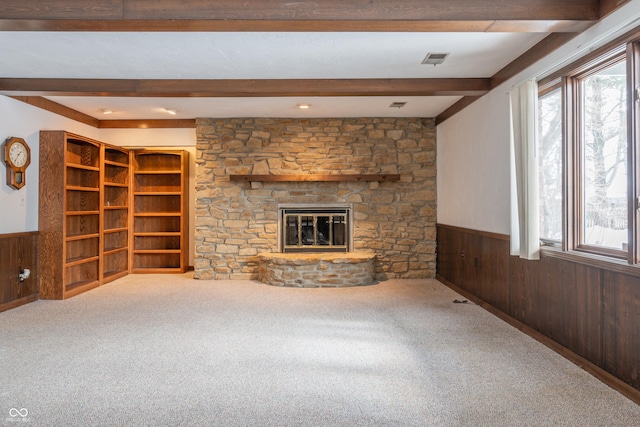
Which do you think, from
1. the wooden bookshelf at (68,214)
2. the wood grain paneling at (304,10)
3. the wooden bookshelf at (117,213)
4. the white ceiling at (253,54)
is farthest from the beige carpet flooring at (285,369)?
the white ceiling at (253,54)

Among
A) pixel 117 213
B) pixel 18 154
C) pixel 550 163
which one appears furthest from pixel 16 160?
pixel 550 163

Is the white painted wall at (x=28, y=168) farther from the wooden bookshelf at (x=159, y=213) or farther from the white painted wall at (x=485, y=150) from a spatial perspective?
the white painted wall at (x=485, y=150)

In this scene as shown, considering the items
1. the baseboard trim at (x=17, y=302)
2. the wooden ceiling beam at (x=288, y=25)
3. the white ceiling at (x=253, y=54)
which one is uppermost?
the white ceiling at (x=253, y=54)

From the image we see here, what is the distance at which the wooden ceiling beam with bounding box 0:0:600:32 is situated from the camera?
2676mm

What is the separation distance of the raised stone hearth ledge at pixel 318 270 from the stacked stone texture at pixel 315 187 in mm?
541

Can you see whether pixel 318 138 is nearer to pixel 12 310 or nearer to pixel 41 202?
pixel 41 202

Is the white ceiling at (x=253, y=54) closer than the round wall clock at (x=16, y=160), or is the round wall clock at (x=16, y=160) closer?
the white ceiling at (x=253, y=54)

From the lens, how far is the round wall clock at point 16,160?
14.9 feet

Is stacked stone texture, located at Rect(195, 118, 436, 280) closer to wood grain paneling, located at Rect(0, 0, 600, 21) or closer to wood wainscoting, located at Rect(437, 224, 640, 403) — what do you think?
wood wainscoting, located at Rect(437, 224, 640, 403)

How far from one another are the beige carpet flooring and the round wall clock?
1.44m

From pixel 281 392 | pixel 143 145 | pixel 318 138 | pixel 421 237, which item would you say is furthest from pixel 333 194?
pixel 281 392

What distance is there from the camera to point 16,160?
183 inches

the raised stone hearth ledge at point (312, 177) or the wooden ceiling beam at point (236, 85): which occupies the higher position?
the wooden ceiling beam at point (236, 85)

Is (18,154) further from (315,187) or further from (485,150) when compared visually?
(485,150)
